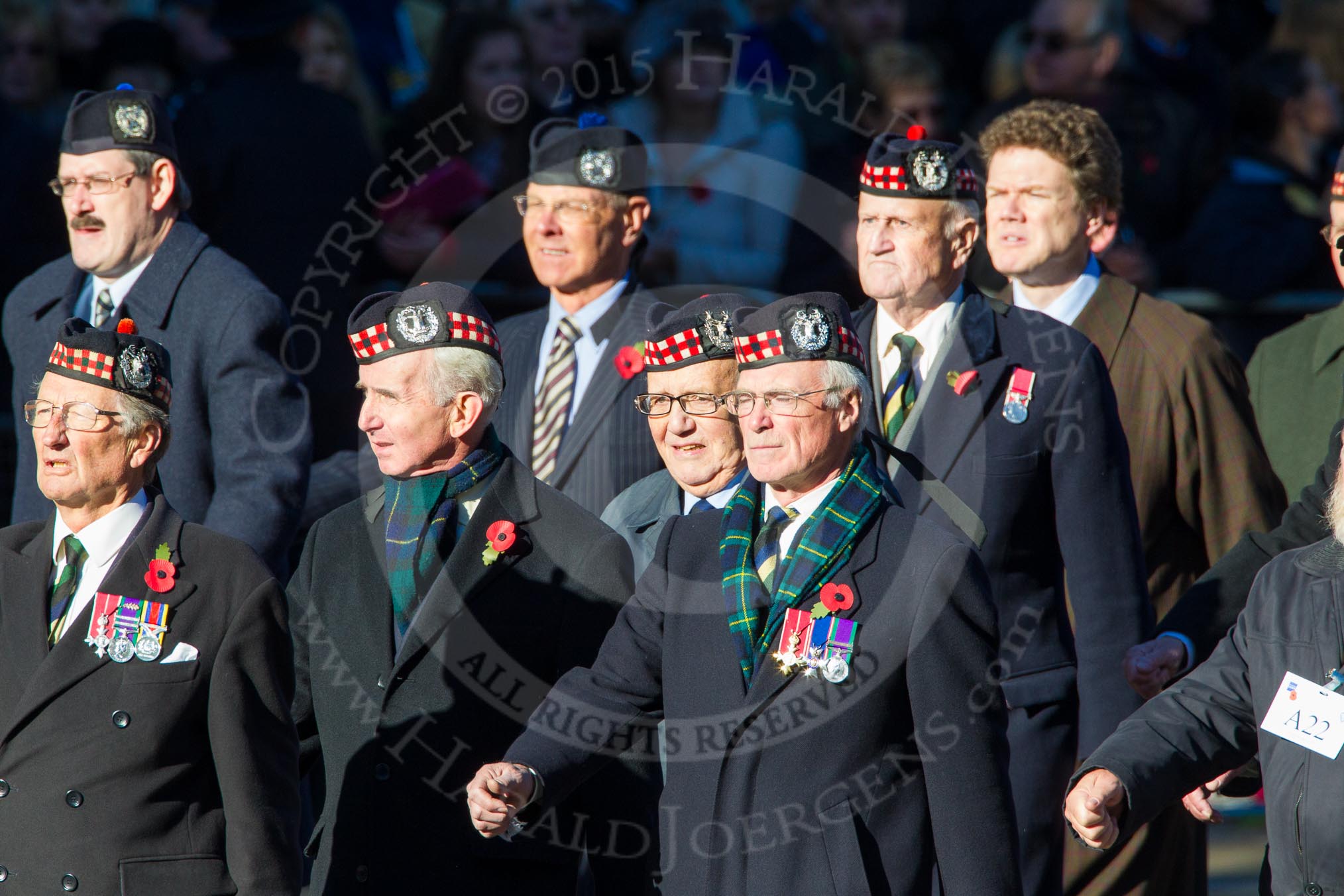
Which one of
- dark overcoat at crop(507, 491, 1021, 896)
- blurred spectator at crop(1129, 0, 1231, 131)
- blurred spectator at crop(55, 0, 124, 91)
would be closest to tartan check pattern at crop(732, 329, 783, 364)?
dark overcoat at crop(507, 491, 1021, 896)

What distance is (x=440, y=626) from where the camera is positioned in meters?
4.75

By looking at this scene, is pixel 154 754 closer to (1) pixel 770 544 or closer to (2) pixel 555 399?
(1) pixel 770 544

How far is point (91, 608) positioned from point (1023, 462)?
2.42 metres

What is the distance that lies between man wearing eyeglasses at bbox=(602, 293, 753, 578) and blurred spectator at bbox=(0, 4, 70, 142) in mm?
4202

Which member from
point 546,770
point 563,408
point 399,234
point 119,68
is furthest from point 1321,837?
point 119,68

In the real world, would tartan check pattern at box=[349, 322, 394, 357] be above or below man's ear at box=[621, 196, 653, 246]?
below

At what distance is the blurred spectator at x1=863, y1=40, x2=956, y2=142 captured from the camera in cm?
835

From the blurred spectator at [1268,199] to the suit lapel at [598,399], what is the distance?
115 inches

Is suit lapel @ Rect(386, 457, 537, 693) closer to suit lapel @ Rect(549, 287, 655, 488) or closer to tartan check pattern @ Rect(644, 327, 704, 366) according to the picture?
tartan check pattern @ Rect(644, 327, 704, 366)

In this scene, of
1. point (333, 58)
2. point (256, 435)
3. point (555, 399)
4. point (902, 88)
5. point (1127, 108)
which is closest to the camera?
point (256, 435)

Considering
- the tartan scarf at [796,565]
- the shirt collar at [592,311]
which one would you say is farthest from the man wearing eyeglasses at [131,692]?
the shirt collar at [592,311]

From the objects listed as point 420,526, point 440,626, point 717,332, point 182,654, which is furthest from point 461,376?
point 182,654

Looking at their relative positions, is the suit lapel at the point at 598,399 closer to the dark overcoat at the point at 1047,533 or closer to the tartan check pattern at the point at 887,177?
the tartan check pattern at the point at 887,177

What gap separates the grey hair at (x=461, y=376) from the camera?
4887 mm
